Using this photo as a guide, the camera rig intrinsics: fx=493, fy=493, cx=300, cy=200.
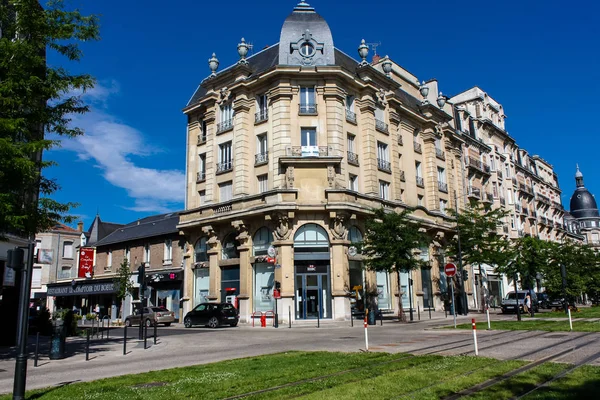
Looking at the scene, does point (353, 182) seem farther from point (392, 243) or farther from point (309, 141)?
point (392, 243)

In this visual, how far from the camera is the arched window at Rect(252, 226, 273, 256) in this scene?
33.1 meters

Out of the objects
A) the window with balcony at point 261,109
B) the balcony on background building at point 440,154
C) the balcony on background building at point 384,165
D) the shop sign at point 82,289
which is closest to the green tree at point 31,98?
the window with balcony at point 261,109

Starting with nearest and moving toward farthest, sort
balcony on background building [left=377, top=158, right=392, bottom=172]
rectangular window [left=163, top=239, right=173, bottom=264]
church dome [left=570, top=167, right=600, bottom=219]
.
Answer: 1. balcony on background building [left=377, top=158, right=392, bottom=172]
2. rectangular window [left=163, top=239, right=173, bottom=264]
3. church dome [left=570, top=167, right=600, bottom=219]

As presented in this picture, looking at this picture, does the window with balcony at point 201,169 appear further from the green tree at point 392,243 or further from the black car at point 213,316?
the green tree at point 392,243

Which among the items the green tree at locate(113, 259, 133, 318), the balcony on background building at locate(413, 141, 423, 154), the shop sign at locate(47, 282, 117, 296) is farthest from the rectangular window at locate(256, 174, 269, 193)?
the shop sign at locate(47, 282, 117, 296)

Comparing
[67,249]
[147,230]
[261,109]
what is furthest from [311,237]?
[67,249]

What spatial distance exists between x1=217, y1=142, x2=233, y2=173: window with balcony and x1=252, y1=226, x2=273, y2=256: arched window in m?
5.71

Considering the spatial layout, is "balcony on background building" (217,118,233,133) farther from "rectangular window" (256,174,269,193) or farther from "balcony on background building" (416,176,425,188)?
"balcony on background building" (416,176,425,188)

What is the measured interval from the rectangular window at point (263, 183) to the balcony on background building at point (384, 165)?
8.69m

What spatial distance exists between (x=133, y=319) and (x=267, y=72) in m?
19.4

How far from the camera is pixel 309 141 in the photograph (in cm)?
3388

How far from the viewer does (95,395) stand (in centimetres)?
787

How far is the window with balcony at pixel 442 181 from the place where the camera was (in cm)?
4472

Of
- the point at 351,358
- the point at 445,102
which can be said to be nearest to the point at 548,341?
the point at 351,358
